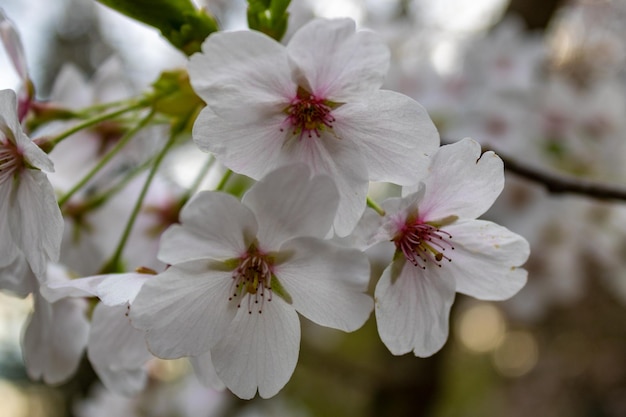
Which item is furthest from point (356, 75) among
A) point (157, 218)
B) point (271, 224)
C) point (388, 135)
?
point (157, 218)

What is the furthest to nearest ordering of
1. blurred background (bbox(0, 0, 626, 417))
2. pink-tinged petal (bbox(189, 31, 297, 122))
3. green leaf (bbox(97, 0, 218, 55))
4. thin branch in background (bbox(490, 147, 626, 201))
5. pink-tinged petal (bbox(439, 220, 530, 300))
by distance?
blurred background (bbox(0, 0, 626, 417)) → thin branch in background (bbox(490, 147, 626, 201)) → green leaf (bbox(97, 0, 218, 55)) → pink-tinged petal (bbox(439, 220, 530, 300)) → pink-tinged petal (bbox(189, 31, 297, 122))

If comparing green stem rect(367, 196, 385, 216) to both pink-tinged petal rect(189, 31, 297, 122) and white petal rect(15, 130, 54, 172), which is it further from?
white petal rect(15, 130, 54, 172)

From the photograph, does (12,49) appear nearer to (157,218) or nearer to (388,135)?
(157,218)

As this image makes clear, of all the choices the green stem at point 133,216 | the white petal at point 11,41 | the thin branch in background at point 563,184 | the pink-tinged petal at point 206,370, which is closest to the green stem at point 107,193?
the green stem at point 133,216

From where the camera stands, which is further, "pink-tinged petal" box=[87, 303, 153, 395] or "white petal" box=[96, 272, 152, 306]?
"pink-tinged petal" box=[87, 303, 153, 395]

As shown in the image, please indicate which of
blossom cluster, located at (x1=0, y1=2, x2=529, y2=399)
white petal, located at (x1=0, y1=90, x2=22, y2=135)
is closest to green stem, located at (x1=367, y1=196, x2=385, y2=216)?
blossom cluster, located at (x1=0, y1=2, x2=529, y2=399)

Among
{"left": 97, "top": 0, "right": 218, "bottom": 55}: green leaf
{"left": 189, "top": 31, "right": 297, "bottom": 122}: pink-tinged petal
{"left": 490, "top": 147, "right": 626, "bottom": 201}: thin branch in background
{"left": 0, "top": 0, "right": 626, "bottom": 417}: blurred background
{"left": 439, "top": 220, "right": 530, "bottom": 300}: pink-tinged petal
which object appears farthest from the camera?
{"left": 0, "top": 0, "right": 626, "bottom": 417}: blurred background
